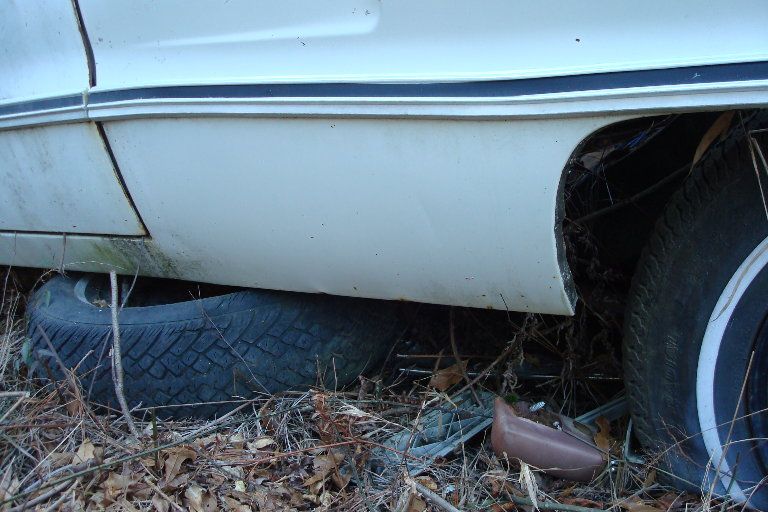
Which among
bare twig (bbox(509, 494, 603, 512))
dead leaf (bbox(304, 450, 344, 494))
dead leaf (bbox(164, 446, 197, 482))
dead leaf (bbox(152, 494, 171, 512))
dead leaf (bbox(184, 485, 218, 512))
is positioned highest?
dead leaf (bbox(164, 446, 197, 482))

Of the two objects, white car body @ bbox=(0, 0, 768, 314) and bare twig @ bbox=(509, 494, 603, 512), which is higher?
white car body @ bbox=(0, 0, 768, 314)

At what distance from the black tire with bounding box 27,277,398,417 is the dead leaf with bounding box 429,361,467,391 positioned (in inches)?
9.3

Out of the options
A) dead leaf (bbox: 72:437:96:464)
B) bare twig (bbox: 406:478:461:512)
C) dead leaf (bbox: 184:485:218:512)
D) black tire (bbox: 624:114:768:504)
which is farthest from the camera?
dead leaf (bbox: 72:437:96:464)

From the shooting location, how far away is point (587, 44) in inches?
54.7

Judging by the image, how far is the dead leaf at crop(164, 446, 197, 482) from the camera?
1.89 meters

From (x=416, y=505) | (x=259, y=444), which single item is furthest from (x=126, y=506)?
(x=416, y=505)

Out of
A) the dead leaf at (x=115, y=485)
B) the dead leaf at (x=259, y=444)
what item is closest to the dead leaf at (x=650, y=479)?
the dead leaf at (x=259, y=444)

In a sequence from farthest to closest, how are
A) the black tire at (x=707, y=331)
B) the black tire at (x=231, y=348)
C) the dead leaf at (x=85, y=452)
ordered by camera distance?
1. the black tire at (x=231, y=348)
2. the dead leaf at (x=85, y=452)
3. the black tire at (x=707, y=331)

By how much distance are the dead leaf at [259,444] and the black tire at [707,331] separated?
3.34 feet

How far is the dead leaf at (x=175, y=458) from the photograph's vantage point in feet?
6.21

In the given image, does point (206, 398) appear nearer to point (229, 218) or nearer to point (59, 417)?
point (59, 417)

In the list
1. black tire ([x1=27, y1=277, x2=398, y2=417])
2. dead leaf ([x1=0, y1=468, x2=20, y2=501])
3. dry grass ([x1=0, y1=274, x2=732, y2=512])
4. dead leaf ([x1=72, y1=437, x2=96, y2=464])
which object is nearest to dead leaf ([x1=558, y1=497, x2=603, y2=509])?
dry grass ([x1=0, y1=274, x2=732, y2=512])

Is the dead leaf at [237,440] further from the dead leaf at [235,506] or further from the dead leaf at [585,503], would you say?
the dead leaf at [585,503]

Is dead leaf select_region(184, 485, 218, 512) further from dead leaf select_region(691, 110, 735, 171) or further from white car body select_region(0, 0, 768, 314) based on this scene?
dead leaf select_region(691, 110, 735, 171)
